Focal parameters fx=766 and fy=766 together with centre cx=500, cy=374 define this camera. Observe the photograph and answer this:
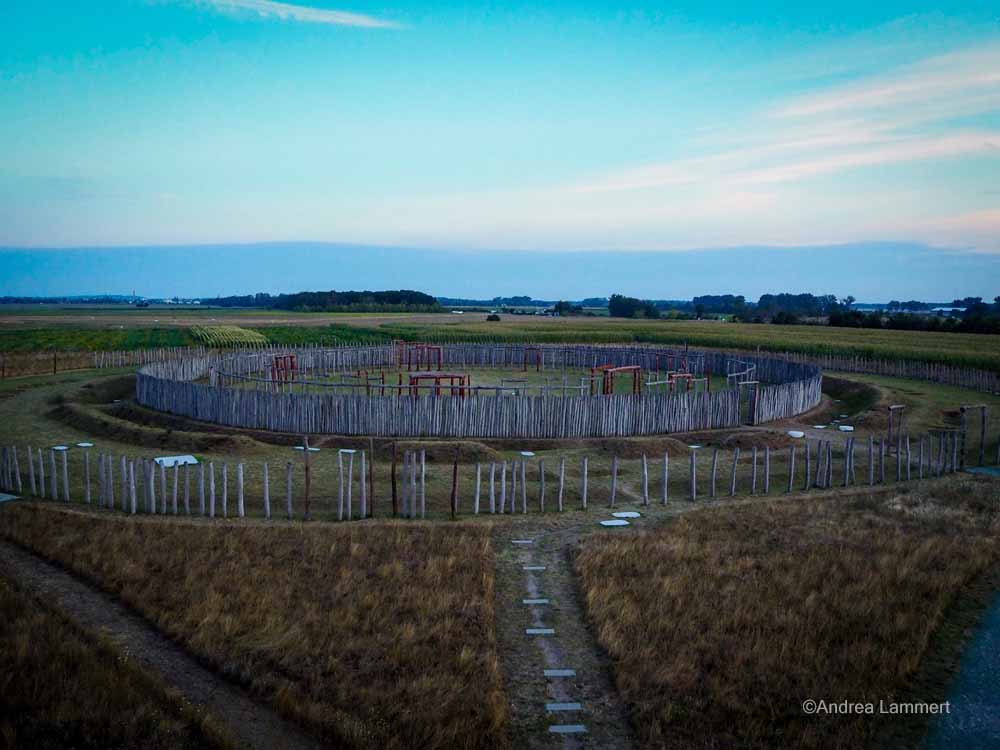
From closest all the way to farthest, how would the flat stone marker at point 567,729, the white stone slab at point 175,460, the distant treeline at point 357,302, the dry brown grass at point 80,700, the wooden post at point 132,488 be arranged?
the dry brown grass at point 80,700, the flat stone marker at point 567,729, the wooden post at point 132,488, the white stone slab at point 175,460, the distant treeline at point 357,302

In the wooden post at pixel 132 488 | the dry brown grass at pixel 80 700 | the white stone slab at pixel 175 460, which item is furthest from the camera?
the white stone slab at pixel 175 460

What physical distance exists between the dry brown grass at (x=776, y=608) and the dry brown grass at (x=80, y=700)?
453 centimetres

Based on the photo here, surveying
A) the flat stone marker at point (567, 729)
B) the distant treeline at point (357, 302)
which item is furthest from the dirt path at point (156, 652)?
the distant treeline at point (357, 302)

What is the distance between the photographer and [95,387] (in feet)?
101

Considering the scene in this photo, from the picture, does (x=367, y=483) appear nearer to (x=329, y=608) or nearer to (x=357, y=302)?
(x=329, y=608)

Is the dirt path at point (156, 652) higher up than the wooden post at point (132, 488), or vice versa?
the wooden post at point (132, 488)

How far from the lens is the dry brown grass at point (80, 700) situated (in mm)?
7094

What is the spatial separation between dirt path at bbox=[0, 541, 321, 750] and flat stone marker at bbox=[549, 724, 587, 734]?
2268mm

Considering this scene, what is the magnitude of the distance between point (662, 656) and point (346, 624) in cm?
390

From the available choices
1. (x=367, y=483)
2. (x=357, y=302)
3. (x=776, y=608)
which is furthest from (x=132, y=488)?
(x=357, y=302)

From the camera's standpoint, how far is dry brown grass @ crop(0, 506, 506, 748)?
771 centimetres

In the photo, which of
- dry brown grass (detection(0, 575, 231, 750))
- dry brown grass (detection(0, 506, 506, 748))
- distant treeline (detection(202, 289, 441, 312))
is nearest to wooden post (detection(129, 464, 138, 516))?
dry brown grass (detection(0, 506, 506, 748))

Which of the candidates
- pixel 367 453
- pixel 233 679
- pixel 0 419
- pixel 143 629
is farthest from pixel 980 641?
pixel 0 419

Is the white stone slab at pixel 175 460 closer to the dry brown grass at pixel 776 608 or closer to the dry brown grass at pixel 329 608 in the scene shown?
the dry brown grass at pixel 329 608
